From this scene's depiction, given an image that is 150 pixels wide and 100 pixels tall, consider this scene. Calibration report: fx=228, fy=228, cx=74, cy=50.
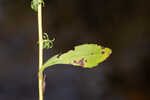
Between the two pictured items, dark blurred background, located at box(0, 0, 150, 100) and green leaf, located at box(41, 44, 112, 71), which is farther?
dark blurred background, located at box(0, 0, 150, 100)

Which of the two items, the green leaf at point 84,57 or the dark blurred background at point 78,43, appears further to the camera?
the dark blurred background at point 78,43

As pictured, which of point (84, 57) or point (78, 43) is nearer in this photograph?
point (84, 57)
